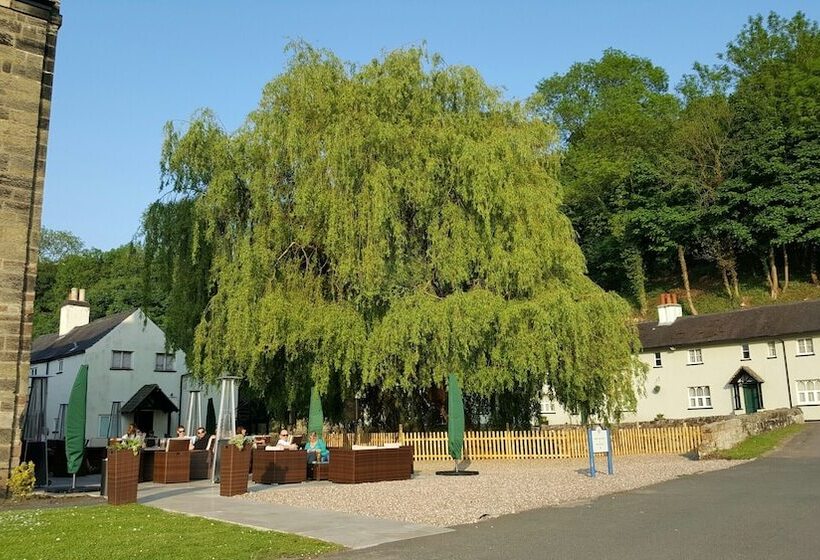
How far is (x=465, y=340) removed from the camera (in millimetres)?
20453

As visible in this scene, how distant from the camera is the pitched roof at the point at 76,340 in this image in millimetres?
39094

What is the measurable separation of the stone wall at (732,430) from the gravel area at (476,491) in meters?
0.75

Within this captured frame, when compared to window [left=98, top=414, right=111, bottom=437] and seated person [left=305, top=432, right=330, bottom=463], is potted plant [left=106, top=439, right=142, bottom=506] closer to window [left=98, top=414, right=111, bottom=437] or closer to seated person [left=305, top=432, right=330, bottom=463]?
seated person [left=305, top=432, right=330, bottom=463]

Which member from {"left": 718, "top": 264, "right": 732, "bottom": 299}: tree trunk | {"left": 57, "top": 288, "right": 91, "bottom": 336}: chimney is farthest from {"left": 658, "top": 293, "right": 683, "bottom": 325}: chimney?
{"left": 57, "top": 288, "right": 91, "bottom": 336}: chimney

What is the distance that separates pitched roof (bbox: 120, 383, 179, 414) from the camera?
38625 mm

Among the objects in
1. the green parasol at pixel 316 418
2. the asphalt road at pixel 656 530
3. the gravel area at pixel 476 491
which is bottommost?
the asphalt road at pixel 656 530

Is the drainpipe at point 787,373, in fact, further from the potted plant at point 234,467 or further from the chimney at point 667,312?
the potted plant at point 234,467

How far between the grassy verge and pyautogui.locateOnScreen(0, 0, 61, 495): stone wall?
17.9 m

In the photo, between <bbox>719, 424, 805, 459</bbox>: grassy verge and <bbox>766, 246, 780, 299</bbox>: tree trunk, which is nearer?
<bbox>719, 424, 805, 459</bbox>: grassy verge

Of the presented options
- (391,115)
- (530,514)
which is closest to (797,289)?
(391,115)

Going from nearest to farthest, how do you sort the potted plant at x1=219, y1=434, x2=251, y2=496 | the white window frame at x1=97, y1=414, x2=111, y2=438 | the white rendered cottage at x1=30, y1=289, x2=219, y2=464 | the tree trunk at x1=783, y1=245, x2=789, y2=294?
the potted plant at x1=219, y1=434, x2=251, y2=496 < the white window frame at x1=97, y1=414, x2=111, y2=438 < the white rendered cottage at x1=30, y1=289, x2=219, y2=464 < the tree trunk at x1=783, y1=245, x2=789, y2=294

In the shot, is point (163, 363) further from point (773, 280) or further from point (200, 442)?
point (773, 280)

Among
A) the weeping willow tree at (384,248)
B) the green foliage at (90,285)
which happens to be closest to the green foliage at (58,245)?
the green foliage at (90,285)

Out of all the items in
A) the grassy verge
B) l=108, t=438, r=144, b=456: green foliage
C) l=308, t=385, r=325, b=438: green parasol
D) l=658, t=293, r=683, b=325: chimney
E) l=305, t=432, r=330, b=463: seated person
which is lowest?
the grassy verge
